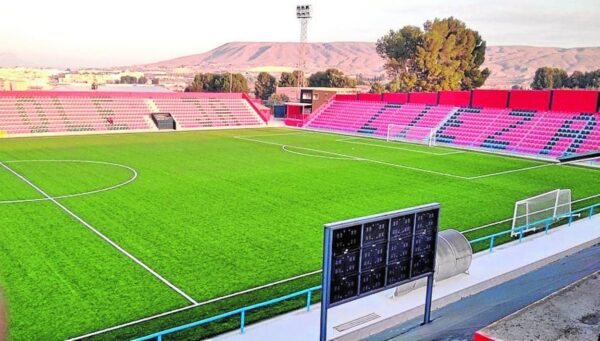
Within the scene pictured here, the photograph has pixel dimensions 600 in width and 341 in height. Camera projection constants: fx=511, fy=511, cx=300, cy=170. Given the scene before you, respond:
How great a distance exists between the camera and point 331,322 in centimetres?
983

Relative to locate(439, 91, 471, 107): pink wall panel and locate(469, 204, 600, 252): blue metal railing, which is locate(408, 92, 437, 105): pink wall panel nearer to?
locate(439, 91, 471, 107): pink wall panel

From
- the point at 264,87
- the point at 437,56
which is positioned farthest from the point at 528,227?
the point at 264,87

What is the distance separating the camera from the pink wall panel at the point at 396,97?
166 ft

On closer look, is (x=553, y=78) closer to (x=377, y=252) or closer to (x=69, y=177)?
(x=69, y=177)

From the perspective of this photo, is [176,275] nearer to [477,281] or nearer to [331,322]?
[331,322]

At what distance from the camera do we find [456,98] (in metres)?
46.8

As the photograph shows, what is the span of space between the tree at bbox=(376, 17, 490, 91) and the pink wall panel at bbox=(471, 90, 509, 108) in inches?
1345

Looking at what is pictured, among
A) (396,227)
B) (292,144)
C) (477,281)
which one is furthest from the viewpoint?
(292,144)

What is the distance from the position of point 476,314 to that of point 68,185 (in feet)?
56.6

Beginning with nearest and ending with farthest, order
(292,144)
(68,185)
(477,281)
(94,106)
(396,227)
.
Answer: (396,227) < (477,281) < (68,185) < (292,144) < (94,106)

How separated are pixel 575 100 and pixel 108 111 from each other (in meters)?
39.5

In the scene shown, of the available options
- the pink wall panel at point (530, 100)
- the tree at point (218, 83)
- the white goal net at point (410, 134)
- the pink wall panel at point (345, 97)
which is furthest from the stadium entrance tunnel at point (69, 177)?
the tree at point (218, 83)

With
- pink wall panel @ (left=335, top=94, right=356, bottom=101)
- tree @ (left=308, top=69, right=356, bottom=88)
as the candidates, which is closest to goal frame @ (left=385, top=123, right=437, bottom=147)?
pink wall panel @ (left=335, top=94, right=356, bottom=101)

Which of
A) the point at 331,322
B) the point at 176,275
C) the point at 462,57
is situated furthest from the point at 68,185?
the point at 462,57
